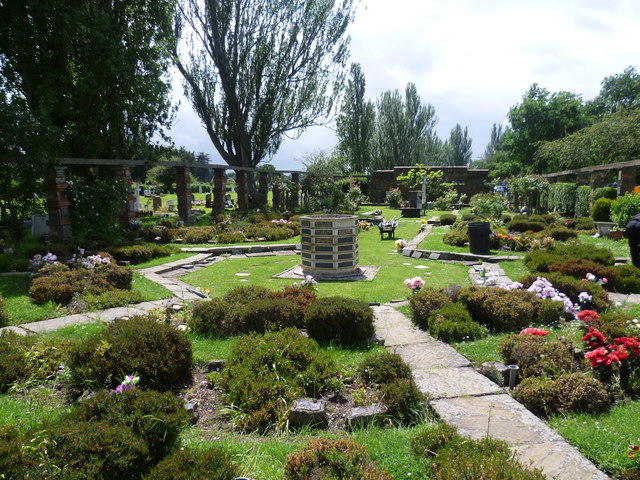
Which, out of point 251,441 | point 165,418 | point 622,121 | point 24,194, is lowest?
point 251,441

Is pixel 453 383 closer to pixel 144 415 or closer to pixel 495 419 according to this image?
pixel 495 419

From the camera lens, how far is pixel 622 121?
21984 mm

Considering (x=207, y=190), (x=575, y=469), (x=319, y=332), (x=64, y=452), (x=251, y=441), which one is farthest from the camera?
(x=207, y=190)

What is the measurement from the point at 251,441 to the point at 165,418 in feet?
2.15

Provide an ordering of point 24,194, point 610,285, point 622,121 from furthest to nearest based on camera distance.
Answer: point 622,121 → point 24,194 → point 610,285

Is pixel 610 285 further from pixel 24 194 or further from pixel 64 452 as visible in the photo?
pixel 24 194

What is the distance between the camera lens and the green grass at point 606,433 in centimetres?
266

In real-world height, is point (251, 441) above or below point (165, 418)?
below

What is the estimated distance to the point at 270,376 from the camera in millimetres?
3826

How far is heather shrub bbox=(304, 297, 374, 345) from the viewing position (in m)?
5.00

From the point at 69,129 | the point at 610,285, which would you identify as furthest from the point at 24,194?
the point at 610,285

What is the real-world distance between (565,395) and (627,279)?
4342 millimetres

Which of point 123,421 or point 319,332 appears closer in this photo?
point 123,421

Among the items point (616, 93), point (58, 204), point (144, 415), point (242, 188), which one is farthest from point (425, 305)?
point (616, 93)
